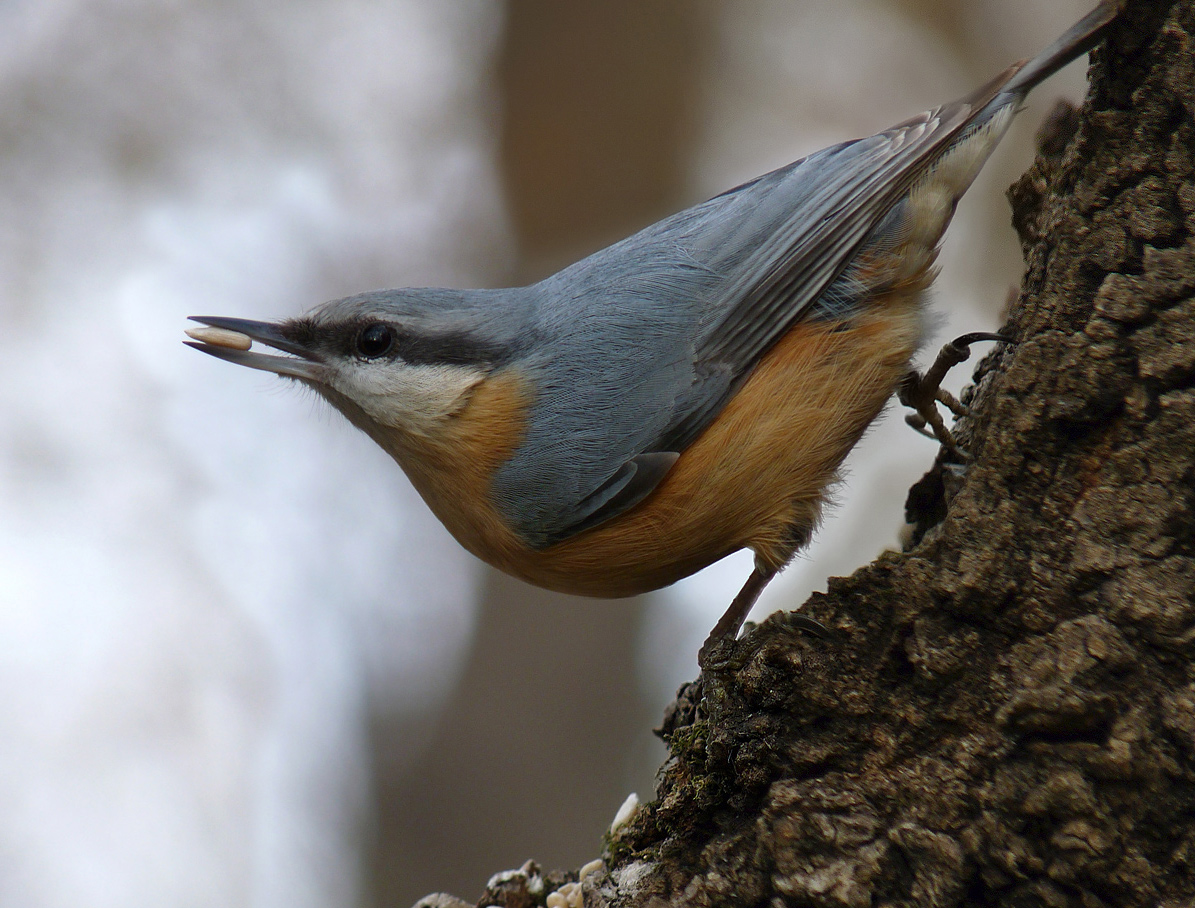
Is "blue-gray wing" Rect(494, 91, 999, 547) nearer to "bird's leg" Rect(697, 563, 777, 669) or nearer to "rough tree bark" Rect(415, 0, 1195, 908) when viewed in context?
"bird's leg" Rect(697, 563, 777, 669)

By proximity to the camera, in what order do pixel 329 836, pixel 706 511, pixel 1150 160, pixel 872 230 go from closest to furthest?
pixel 1150 160
pixel 706 511
pixel 872 230
pixel 329 836

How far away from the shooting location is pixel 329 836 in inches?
181

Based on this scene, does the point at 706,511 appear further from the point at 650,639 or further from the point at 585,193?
the point at 585,193

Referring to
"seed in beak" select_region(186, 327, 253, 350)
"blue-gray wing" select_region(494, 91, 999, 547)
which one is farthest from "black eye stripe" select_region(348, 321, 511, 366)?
"seed in beak" select_region(186, 327, 253, 350)

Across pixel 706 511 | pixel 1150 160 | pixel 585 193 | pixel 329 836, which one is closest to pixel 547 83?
pixel 585 193

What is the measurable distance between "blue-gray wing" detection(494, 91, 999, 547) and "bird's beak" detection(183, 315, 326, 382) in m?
0.62

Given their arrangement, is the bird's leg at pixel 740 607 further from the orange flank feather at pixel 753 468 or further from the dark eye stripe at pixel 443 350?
the dark eye stripe at pixel 443 350

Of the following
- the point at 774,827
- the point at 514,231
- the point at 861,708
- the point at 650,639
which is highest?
the point at 514,231

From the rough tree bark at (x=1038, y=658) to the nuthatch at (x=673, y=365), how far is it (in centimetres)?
53

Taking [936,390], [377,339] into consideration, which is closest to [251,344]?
[377,339]

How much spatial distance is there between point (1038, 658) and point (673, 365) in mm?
1164

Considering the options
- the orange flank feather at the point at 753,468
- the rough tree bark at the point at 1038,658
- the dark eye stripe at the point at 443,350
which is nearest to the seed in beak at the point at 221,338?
the dark eye stripe at the point at 443,350

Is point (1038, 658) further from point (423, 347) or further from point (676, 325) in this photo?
point (423, 347)

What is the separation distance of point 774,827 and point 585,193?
3850 millimetres
